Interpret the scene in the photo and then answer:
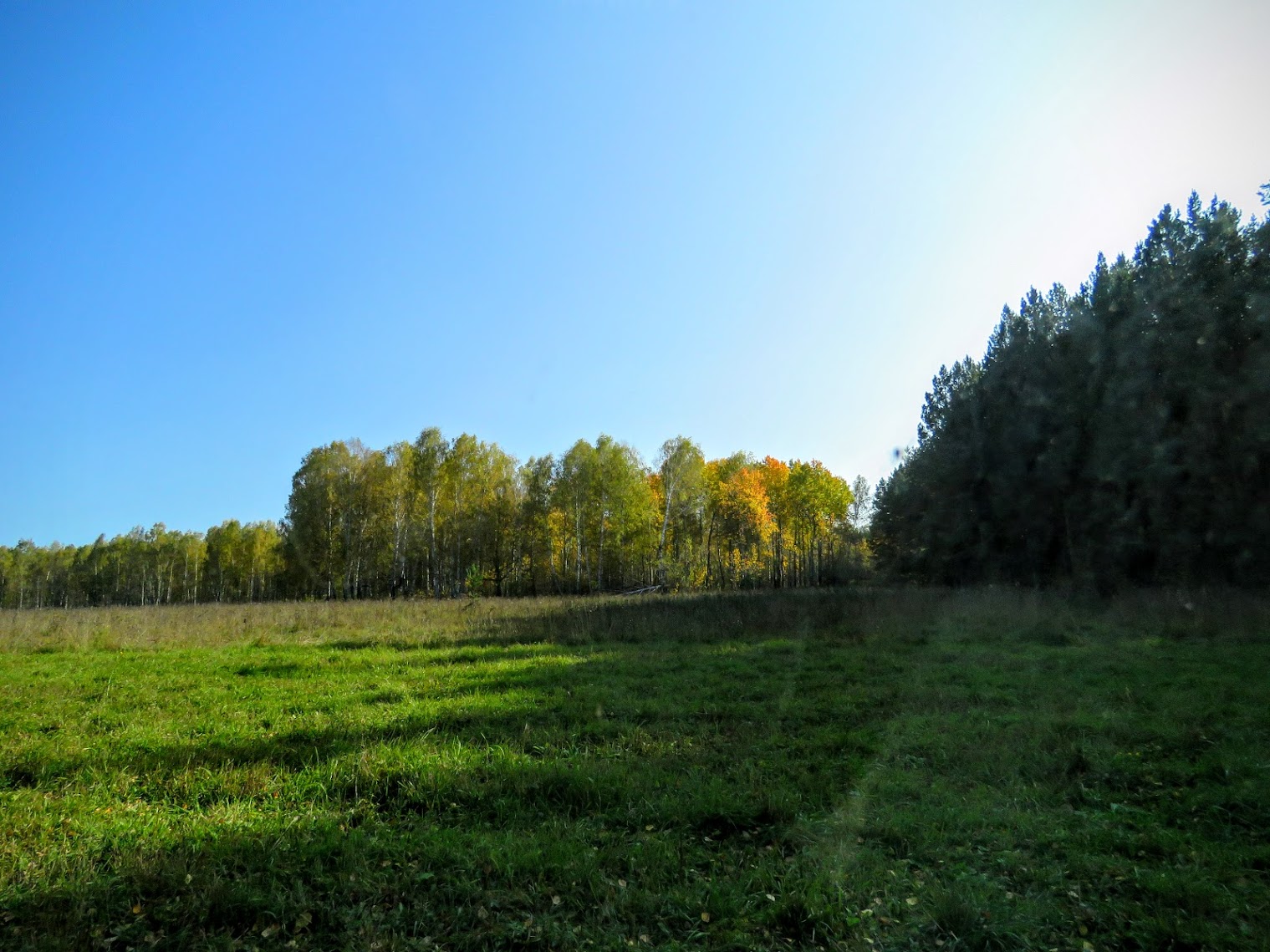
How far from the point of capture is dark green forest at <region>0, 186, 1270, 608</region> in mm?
23922

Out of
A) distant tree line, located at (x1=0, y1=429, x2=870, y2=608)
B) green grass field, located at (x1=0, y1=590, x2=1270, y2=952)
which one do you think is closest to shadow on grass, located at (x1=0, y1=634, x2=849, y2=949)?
green grass field, located at (x1=0, y1=590, x2=1270, y2=952)

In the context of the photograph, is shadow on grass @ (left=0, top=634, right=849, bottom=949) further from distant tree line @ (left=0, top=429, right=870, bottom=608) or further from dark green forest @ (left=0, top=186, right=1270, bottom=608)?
distant tree line @ (left=0, top=429, right=870, bottom=608)

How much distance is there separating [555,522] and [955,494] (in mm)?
31650

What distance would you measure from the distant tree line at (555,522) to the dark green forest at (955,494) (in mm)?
208

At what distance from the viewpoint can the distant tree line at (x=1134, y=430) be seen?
76.1 feet

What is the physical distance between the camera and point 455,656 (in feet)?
44.5

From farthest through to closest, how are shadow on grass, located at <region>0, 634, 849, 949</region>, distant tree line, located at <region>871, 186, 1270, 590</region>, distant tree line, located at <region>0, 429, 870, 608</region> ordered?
1. distant tree line, located at <region>0, 429, 870, 608</region>
2. distant tree line, located at <region>871, 186, 1270, 590</region>
3. shadow on grass, located at <region>0, 634, 849, 949</region>

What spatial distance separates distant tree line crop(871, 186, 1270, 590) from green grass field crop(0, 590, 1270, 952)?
16555 millimetres

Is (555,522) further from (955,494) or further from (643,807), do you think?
(643,807)

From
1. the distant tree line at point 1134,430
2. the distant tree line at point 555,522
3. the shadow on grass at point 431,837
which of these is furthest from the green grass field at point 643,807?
the distant tree line at point 555,522

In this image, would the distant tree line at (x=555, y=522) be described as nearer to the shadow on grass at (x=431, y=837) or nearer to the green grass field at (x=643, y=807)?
the green grass field at (x=643, y=807)

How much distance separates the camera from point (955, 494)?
38.2 metres

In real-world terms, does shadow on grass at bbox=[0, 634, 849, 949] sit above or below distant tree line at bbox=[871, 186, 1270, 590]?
below

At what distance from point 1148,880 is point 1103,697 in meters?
6.12
